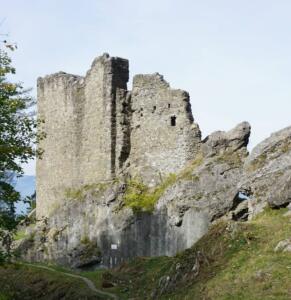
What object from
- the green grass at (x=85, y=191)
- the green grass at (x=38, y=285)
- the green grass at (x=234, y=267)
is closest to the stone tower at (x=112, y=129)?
the green grass at (x=85, y=191)

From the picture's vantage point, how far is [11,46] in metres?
18.9

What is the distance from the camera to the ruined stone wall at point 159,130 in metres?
33.3

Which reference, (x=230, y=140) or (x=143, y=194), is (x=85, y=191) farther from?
(x=230, y=140)

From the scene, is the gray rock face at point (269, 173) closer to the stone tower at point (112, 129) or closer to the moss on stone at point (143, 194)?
the moss on stone at point (143, 194)

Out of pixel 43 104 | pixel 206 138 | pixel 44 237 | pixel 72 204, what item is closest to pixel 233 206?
pixel 206 138

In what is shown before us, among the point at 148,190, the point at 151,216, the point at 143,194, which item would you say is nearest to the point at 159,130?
the point at 148,190

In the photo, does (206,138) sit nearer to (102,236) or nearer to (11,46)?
(102,236)

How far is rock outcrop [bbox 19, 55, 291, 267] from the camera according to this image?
28.4 meters

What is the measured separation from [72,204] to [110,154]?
155 inches

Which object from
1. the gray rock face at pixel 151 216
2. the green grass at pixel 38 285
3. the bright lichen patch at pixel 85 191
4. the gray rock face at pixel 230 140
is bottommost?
the green grass at pixel 38 285

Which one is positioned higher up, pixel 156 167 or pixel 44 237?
pixel 156 167

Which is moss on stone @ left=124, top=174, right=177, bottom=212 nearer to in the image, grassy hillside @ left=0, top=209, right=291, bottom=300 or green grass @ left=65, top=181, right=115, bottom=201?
green grass @ left=65, top=181, right=115, bottom=201

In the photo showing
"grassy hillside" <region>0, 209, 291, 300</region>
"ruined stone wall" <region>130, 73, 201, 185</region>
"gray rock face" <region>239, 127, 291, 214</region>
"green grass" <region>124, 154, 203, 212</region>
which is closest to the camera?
"grassy hillside" <region>0, 209, 291, 300</region>

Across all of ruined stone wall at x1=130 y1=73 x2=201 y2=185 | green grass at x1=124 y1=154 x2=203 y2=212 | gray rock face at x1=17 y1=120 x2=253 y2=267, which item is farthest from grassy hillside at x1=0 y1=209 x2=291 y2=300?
ruined stone wall at x1=130 y1=73 x2=201 y2=185
